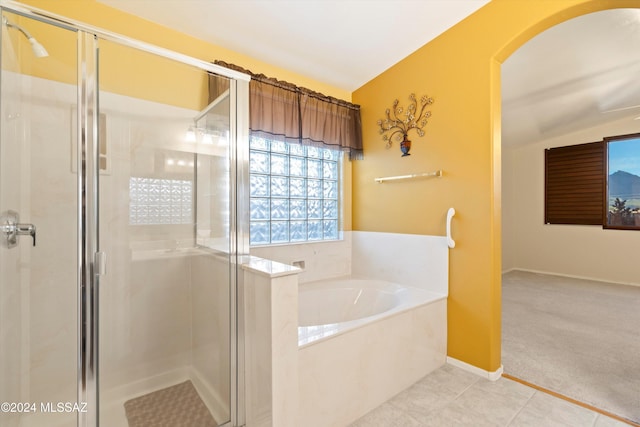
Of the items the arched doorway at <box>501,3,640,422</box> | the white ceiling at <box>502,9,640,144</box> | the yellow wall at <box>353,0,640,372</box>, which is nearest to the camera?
the yellow wall at <box>353,0,640,372</box>

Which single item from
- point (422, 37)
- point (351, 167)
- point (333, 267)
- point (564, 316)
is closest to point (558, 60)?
point (422, 37)

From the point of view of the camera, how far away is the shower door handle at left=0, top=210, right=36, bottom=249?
125 cm

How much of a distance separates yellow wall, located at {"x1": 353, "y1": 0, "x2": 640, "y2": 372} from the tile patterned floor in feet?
0.69

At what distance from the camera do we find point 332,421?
1.50m

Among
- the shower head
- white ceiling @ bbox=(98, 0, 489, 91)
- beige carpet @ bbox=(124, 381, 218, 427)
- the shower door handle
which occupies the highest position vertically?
white ceiling @ bbox=(98, 0, 489, 91)

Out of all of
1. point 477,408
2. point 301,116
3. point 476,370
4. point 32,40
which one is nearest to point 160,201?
point 32,40

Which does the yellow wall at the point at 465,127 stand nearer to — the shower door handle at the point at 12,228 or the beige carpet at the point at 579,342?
the beige carpet at the point at 579,342

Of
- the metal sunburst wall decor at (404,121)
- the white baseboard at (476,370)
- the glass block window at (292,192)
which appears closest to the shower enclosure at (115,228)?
the glass block window at (292,192)

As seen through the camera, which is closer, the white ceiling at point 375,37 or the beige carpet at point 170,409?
the beige carpet at point 170,409

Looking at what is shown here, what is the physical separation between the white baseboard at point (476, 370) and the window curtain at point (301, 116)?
6.37 ft

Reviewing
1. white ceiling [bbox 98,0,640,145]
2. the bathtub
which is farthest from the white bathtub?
white ceiling [bbox 98,0,640,145]

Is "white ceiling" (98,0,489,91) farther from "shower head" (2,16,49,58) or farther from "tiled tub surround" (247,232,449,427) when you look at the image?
"tiled tub surround" (247,232,449,427)

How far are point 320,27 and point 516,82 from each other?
86.2 inches

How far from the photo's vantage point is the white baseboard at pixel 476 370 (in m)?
1.96
